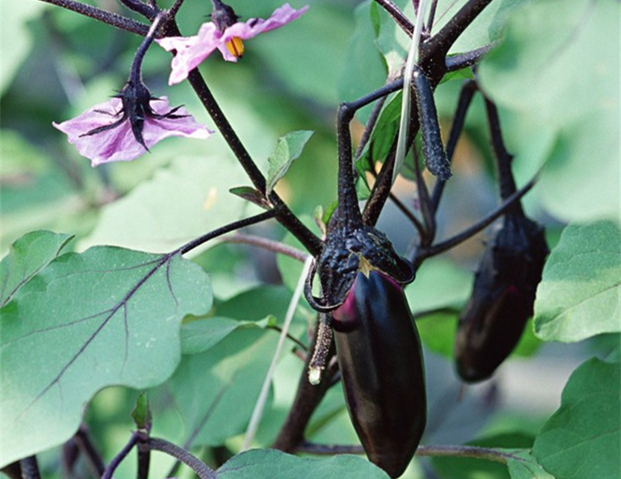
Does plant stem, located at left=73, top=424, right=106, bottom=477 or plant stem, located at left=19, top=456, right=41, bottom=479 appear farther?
plant stem, located at left=73, top=424, right=106, bottom=477

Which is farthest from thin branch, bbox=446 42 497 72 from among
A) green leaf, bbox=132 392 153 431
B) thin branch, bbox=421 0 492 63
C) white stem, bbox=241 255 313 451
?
green leaf, bbox=132 392 153 431

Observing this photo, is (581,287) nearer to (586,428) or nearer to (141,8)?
(586,428)

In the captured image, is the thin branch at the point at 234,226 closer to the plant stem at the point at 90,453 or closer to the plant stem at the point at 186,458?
the plant stem at the point at 186,458

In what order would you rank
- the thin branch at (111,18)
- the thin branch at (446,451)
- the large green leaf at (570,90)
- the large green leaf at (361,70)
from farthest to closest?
the large green leaf at (361,70) → the thin branch at (446,451) → the thin branch at (111,18) → the large green leaf at (570,90)

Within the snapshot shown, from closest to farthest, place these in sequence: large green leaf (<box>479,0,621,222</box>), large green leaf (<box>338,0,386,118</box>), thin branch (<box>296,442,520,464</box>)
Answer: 1. large green leaf (<box>479,0,621,222</box>)
2. thin branch (<box>296,442,520,464</box>)
3. large green leaf (<box>338,0,386,118</box>)

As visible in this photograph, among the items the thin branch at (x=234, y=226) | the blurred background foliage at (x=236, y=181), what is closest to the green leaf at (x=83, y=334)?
the thin branch at (x=234, y=226)

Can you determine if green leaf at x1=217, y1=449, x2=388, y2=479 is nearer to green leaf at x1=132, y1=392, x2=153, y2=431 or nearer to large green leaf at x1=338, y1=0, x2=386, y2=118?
green leaf at x1=132, y1=392, x2=153, y2=431

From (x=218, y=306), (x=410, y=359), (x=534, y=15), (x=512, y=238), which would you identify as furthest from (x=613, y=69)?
(x=218, y=306)

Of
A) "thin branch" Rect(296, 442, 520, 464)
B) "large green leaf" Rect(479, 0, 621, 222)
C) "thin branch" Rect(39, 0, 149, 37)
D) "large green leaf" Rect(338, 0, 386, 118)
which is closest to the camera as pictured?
"large green leaf" Rect(479, 0, 621, 222)
